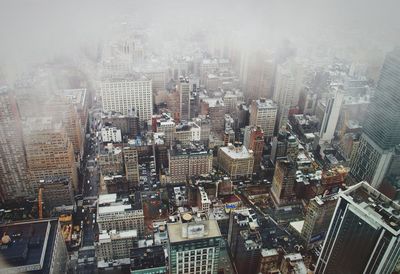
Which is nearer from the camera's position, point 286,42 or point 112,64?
point 112,64

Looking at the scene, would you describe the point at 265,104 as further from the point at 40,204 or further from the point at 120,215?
the point at 40,204

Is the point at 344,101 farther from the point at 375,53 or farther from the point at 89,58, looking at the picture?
the point at 89,58

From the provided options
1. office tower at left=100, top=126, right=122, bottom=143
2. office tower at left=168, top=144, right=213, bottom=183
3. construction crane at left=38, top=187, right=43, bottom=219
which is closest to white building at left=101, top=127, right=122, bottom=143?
office tower at left=100, top=126, right=122, bottom=143

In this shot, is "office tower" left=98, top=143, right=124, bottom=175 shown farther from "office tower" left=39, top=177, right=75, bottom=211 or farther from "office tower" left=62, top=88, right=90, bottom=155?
"office tower" left=62, top=88, right=90, bottom=155

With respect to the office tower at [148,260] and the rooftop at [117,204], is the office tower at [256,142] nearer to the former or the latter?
the rooftop at [117,204]

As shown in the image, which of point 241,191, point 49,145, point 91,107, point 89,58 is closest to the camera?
point 49,145

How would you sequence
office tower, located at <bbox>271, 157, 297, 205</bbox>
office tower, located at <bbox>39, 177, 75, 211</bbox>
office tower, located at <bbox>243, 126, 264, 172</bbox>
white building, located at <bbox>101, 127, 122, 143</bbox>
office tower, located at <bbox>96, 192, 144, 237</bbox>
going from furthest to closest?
white building, located at <bbox>101, 127, 122, 143</bbox> < office tower, located at <bbox>243, 126, 264, 172</bbox> < office tower, located at <bbox>271, 157, 297, 205</bbox> < office tower, located at <bbox>39, 177, 75, 211</bbox> < office tower, located at <bbox>96, 192, 144, 237</bbox>

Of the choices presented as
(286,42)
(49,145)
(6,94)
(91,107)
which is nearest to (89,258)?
(49,145)
